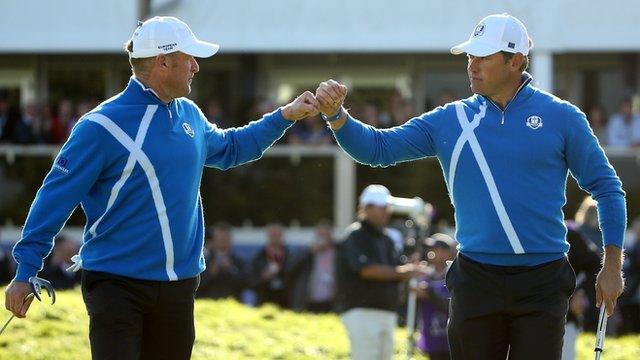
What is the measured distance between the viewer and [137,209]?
6.42 m

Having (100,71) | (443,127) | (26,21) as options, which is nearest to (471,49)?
(443,127)

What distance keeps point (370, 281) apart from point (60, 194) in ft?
19.9

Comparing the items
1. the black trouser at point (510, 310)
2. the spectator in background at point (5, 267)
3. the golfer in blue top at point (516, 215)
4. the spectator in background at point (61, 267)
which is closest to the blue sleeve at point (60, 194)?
the golfer in blue top at point (516, 215)

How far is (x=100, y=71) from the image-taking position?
83.9 feet

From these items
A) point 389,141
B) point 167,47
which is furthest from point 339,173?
point 167,47

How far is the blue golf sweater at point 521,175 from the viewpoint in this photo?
21.2ft

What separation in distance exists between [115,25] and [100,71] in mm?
2901

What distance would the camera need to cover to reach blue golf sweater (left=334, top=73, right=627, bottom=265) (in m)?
6.48

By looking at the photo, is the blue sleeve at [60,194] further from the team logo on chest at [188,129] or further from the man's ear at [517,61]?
the man's ear at [517,61]

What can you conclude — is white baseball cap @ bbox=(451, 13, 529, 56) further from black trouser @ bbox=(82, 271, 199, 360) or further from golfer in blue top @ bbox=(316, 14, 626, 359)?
black trouser @ bbox=(82, 271, 199, 360)

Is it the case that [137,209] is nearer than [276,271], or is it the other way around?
[137,209]

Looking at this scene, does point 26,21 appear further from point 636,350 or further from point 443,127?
point 443,127

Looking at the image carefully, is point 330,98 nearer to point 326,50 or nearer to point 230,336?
point 230,336

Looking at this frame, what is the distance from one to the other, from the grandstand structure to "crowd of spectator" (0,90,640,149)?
29 cm
